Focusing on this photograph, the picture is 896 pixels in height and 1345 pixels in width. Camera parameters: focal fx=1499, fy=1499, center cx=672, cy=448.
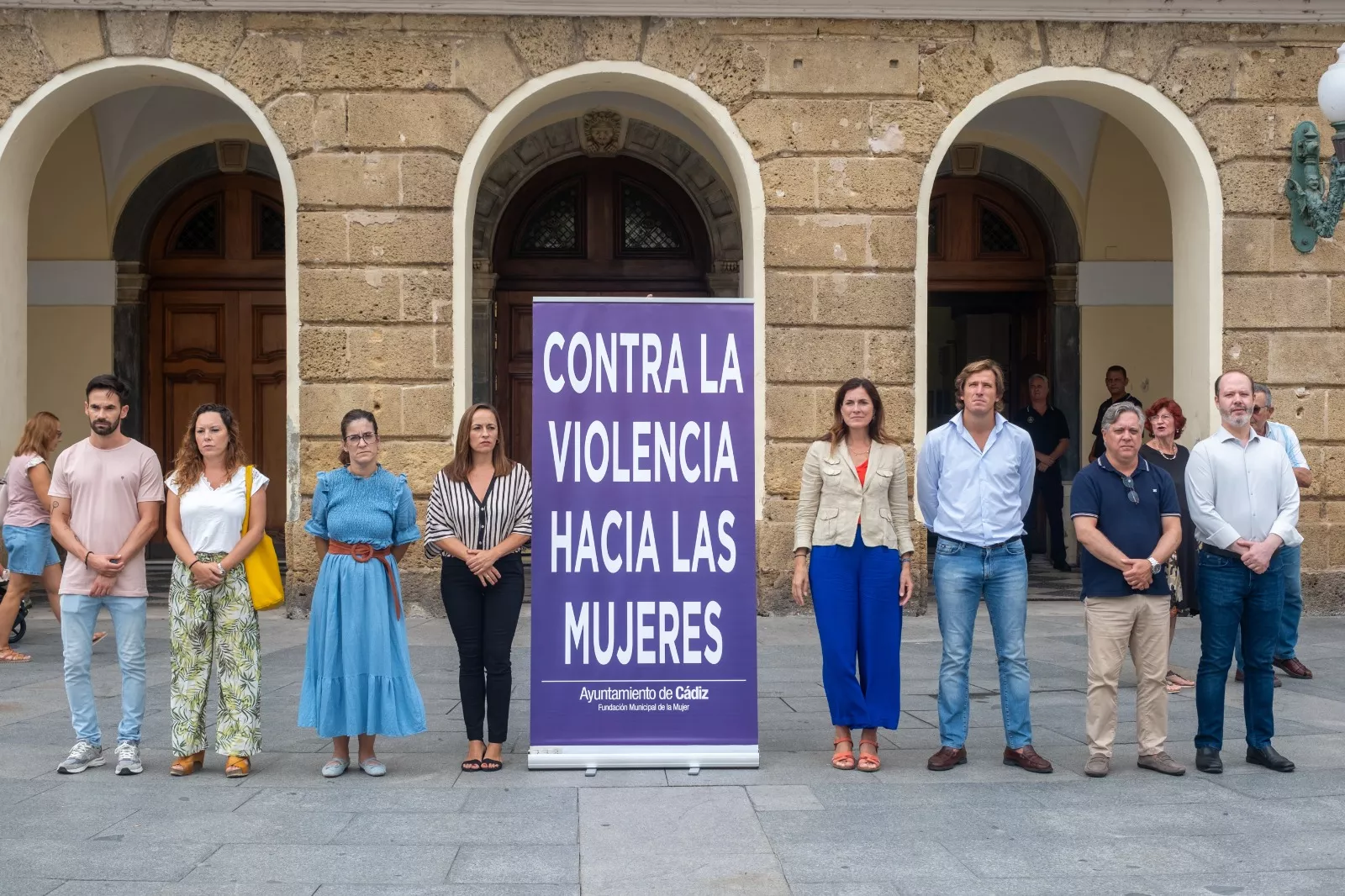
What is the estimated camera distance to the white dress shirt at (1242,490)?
260 inches

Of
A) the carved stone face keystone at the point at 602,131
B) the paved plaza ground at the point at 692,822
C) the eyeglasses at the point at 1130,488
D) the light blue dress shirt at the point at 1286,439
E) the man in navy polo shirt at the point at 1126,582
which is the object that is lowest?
the paved plaza ground at the point at 692,822

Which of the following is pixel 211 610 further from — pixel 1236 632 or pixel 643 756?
pixel 1236 632

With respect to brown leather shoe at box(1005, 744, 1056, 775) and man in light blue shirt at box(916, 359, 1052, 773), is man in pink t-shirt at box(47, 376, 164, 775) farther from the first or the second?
brown leather shoe at box(1005, 744, 1056, 775)

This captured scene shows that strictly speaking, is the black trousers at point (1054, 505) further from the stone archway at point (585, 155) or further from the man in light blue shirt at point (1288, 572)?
the man in light blue shirt at point (1288, 572)

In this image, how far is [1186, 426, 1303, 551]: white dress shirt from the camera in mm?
6598

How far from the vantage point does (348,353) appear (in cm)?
1148

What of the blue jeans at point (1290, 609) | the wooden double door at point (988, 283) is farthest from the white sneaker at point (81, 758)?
the wooden double door at point (988, 283)

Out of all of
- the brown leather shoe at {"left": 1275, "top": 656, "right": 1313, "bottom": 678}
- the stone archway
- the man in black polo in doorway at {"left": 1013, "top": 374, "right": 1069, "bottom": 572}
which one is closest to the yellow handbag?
the brown leather shoe at {"left": 1275, "top": 656, "right": 1313, "bottom": 678}

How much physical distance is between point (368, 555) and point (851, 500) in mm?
2140

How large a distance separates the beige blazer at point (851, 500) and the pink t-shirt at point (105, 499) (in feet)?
9.50

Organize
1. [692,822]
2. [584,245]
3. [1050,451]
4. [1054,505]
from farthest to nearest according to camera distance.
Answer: [584,245] → [1054,505] → [1050,451] → [692,822]

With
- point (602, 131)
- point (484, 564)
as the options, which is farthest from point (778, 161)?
point (484, 564)

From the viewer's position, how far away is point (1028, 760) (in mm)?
6473

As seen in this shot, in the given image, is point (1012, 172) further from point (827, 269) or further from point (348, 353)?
point (348, 353)
